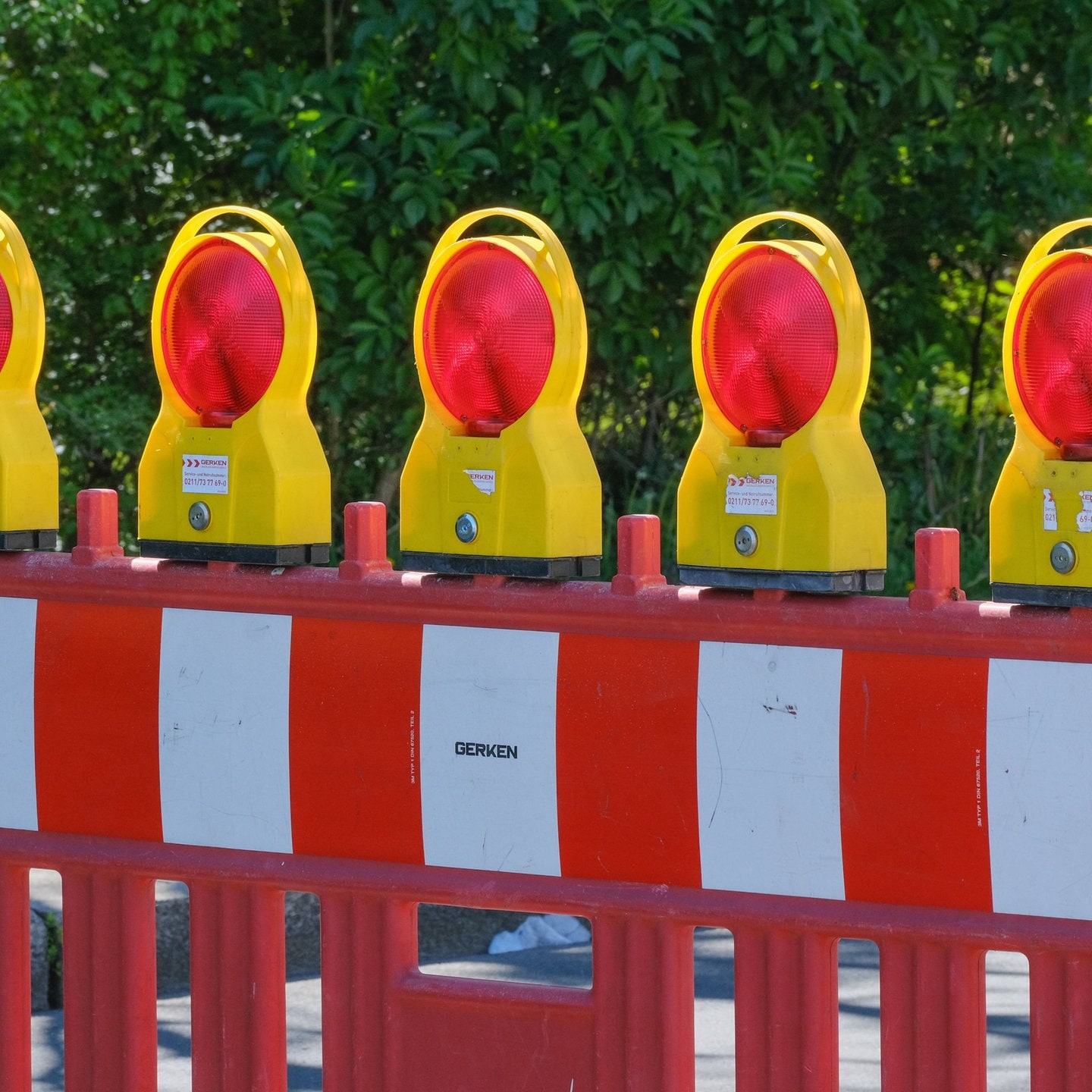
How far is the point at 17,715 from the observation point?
3094mm

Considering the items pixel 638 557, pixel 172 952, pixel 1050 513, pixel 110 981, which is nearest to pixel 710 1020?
pixel 172 952

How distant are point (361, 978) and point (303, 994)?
180 cm

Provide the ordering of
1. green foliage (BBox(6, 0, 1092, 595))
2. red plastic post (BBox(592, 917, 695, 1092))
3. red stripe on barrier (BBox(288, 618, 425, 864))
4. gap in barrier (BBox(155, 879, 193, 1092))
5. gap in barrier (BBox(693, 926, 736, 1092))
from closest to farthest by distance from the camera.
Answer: red plastic post (BBox(592, 917, 695, 1092)), red stripe on barrier (BBox(288, 618, 425, 864)), gap in barrier (BBox(693, 926, 736, 1092)), gap in barrier (BBox(155, 879, 193, 1092)), green foliage (BBox(6, 0, 1092, 595))

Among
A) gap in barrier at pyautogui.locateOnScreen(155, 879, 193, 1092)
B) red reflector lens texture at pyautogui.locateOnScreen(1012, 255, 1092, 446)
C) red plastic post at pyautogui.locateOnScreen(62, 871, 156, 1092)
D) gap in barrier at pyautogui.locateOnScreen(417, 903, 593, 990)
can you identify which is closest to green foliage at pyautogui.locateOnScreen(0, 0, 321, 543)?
gap in barrier at pyautogui.locateOnScreen(155, 879, 193, 1092)

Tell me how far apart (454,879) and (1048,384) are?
1067 millimetres

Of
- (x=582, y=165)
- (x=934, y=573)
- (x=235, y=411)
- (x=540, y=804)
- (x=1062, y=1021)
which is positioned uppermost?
(x=582, y=165)

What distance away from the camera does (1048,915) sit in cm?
243

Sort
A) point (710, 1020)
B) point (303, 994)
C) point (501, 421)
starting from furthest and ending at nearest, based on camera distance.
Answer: point (303, 994) → point (710, 1020) → point (501, 421)

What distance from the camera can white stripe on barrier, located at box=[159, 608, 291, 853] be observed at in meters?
2.90

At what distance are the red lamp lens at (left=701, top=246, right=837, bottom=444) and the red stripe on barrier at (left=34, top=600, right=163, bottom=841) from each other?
37.6 inches

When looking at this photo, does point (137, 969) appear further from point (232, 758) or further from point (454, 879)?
point (454, 879)

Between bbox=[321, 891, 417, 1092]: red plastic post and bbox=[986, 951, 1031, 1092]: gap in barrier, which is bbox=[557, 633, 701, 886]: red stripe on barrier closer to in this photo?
bbox=[321, 891, 417, 1092]: red plastic post

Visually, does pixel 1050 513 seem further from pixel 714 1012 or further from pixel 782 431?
pixel 714 1012

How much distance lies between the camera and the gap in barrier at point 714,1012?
3857 millimetres
